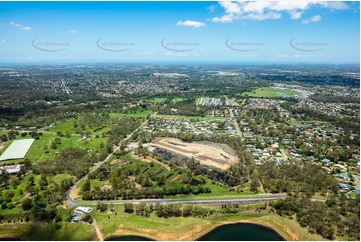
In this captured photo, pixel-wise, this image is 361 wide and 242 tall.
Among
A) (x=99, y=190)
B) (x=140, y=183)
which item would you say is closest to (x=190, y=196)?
(x=140, y=183)

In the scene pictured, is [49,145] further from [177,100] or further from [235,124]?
[177,100]

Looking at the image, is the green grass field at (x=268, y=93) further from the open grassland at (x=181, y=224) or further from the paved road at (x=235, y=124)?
→ the open grassland at (x=181, y=224)

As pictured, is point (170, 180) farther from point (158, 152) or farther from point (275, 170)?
point (275, 170)

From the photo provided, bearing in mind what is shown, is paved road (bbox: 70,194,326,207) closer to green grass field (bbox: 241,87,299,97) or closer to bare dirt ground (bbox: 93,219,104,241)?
bare dirt ground (bbox: 93,219,104,241)

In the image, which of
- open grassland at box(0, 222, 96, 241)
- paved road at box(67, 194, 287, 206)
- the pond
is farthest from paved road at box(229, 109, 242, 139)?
open grassland at box(0, 222, 96, 241)

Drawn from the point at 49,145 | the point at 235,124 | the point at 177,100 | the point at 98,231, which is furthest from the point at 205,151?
the point at 177,100

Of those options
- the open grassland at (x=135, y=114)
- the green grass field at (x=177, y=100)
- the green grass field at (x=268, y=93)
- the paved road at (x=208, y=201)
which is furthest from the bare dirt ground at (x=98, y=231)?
the green grass field at (x=268, y=93)
